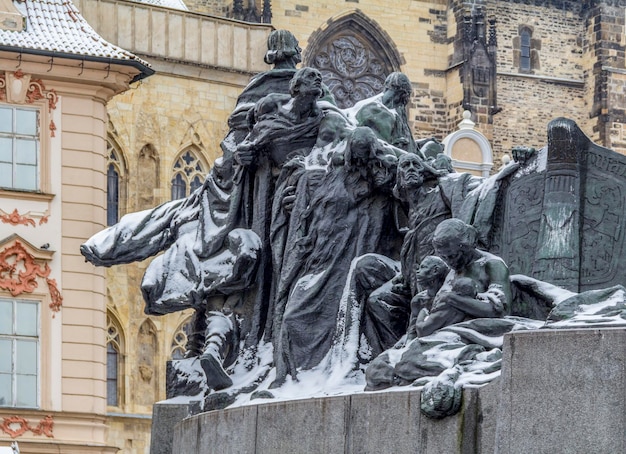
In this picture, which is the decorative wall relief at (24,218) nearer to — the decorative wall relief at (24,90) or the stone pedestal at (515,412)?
the decorative wall relief at (24,90)

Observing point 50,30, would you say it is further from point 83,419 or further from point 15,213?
point 83,419

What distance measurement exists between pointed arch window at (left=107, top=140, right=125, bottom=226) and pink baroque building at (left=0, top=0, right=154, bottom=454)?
25.0 ft

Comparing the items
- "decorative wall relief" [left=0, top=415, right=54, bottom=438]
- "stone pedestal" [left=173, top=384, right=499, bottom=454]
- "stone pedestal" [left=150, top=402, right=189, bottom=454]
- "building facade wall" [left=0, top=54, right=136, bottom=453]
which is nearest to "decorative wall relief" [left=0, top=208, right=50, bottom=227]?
"building facade wall" [left=0, top=54, right=136, bottom=453]

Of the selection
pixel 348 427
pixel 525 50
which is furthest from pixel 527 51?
pixel 348 427

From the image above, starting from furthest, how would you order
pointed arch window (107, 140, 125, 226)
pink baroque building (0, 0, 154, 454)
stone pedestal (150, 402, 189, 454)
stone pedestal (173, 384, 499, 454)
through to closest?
pointed arch window (107, 140, 125, 226) < pink baroque building (0, 0, 154, 454) < stone pedestal (150, 402, 189, 454) < stone pedestal (173, 384, 499, 454)

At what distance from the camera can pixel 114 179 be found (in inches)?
1548

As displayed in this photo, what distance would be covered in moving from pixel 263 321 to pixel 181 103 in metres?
24.1

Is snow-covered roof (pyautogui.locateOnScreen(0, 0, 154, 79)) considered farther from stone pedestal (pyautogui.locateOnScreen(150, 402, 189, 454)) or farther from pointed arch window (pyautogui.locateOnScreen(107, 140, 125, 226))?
stone pedestal (pyautogui.locateOnScreen(150, 402, 189, 454))

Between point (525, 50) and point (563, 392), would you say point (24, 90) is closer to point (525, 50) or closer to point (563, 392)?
point (563, 392)

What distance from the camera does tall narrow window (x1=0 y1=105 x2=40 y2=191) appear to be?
99.9 feet

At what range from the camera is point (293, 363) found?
1484cm

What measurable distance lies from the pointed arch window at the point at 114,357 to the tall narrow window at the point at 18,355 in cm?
886

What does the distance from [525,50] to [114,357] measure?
2097cm

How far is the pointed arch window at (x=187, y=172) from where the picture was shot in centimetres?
3928
